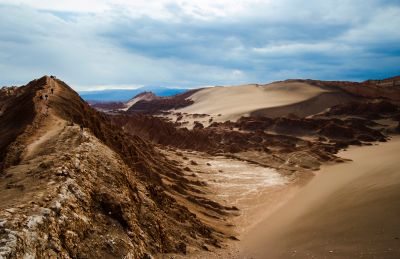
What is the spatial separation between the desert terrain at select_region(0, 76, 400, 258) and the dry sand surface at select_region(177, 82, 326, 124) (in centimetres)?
3625

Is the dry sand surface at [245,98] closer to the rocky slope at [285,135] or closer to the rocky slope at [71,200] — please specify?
the rocky slope at [285,135]

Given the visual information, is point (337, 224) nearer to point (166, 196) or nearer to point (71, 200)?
point (166, 196)

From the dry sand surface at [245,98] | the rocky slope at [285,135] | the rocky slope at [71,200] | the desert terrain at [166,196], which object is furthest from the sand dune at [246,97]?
the rocky slope at [71,200]

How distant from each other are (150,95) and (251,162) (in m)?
118

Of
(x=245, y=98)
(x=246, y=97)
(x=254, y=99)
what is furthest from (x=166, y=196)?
(x=246, y=97)

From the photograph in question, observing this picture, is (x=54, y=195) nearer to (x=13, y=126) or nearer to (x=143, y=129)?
(x=13, y=126)

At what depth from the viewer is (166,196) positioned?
14.7m

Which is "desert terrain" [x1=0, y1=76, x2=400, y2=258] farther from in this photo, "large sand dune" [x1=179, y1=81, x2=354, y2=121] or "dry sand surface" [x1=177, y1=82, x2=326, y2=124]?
"dry sand surface" [x1=177, y1=82, x2=326, y2=124]

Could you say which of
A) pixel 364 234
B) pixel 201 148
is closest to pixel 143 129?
pixel 201 148

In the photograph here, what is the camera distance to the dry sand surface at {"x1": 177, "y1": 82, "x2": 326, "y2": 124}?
2901 inches

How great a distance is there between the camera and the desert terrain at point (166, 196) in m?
7.56

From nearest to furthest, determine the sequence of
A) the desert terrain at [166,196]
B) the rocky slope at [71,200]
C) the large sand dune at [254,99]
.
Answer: the rocky slope at [71,200] → the desert terrain at [166,196] → the large sand dune at [254,99]

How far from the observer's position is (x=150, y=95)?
14725 centimetres

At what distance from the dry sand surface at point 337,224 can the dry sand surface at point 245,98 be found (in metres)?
43.6
